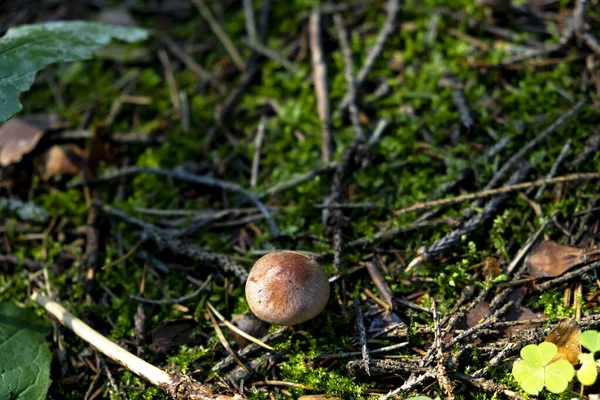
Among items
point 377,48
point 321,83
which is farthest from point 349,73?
point 377,48

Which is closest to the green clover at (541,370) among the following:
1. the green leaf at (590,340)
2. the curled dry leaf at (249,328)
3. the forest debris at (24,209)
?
the green leaf at (590,340)

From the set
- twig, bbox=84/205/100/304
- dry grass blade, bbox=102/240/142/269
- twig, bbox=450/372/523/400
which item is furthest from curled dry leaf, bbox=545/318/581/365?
twig, bbox=84/205/100/304

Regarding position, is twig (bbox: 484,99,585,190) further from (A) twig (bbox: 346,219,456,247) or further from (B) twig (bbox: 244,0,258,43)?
(B) twig (bbox: 244,0,258,43)

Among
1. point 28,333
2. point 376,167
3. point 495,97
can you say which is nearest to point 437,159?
point 376,167

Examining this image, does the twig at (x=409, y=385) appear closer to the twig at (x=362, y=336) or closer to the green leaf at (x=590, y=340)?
the twig at (x=362, y=336)

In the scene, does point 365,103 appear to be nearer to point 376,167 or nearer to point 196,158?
point 376,167

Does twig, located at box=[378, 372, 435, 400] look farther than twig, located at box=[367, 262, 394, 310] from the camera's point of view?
No
